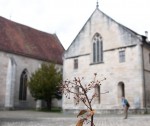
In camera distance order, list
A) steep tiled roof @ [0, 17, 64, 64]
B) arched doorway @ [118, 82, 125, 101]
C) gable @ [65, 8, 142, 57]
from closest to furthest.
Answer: arched doorway @ [118, 82, 125, 101] → gable @ [65, 8, 142, 57] → steep tiled roof @ [0, 17, 64, 64]

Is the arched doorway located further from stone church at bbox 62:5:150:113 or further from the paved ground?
the paved ground

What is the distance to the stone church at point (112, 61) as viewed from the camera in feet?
81.0

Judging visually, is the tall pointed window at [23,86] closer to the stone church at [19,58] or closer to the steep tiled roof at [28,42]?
the stone church at [19,58]

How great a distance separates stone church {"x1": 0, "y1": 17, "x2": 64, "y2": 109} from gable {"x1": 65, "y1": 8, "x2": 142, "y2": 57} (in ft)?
21.9

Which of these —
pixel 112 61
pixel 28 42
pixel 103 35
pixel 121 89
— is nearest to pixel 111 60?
pixel 112 61

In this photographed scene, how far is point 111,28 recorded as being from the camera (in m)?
27.5

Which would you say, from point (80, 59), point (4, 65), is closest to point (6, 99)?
point (4, 65)

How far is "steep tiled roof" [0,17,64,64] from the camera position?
34156 millimetres

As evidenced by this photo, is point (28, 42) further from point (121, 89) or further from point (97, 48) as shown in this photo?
point (121, 89)

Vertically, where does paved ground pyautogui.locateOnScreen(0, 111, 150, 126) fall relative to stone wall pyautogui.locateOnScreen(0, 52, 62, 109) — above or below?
below

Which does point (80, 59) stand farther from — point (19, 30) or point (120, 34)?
point (19, 30)

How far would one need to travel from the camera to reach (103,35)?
28.1m

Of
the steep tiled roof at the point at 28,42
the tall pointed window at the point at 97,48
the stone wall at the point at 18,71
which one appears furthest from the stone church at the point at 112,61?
the steep tiled roof at the point at 28,42

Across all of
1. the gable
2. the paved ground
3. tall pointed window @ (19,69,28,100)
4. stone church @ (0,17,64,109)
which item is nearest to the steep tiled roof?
stone church @ (0,17,64,109)
